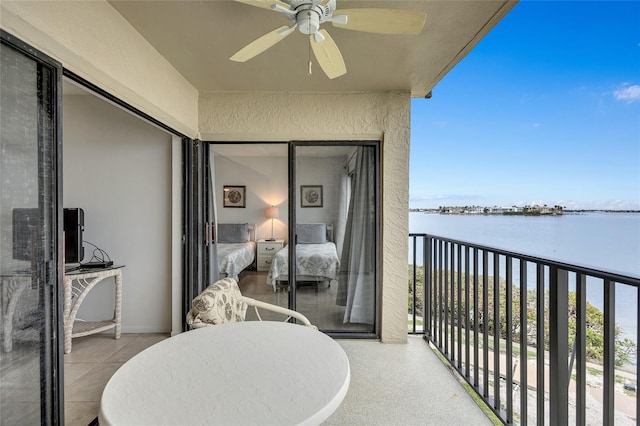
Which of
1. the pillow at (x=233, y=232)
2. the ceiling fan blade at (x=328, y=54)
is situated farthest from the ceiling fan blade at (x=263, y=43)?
the pillow at (x=233, y=232)

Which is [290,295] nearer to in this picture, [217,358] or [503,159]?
[217,358]

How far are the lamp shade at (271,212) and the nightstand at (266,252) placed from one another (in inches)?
12.3

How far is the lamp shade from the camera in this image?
3.46 meters

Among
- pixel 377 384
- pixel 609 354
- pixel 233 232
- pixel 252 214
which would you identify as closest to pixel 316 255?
pixel 252 214

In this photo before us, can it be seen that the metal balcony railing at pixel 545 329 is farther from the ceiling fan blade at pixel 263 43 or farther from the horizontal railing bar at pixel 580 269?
the ceiling fan blade at pixel 263 43

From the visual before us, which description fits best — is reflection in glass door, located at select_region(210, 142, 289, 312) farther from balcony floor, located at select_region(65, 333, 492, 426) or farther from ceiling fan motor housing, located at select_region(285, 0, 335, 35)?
ceiling fan motor housing, located at select_region(285, 0, 335, 35)

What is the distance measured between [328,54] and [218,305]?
1.64 meters

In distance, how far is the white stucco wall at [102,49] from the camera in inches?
49.5

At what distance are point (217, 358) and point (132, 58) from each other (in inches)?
79.4

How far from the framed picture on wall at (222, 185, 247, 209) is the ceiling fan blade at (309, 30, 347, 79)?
1925 millimetres

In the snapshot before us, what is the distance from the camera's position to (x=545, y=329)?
1596mm

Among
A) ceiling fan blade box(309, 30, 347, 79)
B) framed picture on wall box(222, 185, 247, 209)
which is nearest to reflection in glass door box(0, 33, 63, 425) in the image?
ceiling fan blade box(309, 30, 347, 79)

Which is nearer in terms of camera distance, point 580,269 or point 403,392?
point 580,269

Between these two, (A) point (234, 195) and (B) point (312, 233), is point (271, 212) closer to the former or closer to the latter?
(A) point (234, 195)
